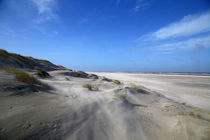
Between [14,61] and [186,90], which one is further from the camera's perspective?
[186,90]

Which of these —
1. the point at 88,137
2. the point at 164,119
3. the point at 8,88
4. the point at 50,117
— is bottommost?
the point at 164,119

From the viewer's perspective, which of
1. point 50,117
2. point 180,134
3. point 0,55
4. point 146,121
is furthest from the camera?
point 0,55

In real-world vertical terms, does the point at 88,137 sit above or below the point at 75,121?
below

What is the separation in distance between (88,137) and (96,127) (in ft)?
1.04

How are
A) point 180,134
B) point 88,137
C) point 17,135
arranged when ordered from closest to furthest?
point 17,135 < point 88,137 < point 180,134

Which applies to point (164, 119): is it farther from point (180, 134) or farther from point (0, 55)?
point (0, 55)

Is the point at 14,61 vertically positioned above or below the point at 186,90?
above

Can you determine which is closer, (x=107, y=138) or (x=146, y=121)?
(x=107, y=138)

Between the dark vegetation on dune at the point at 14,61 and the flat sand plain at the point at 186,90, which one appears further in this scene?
the dark vegetation on dune at the point at 14,61

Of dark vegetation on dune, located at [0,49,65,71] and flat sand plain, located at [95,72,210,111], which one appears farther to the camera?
dark vegetation on dune, located at [0,49,65,71]

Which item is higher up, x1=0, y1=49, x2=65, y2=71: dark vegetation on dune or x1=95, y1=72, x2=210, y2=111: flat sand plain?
x1=0, y1=49, x2=65, y2=71: dark vegetation on dune

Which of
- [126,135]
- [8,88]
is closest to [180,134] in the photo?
[126,135]

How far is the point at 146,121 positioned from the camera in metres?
2.75

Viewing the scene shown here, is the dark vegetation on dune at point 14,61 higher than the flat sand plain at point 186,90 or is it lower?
higher
